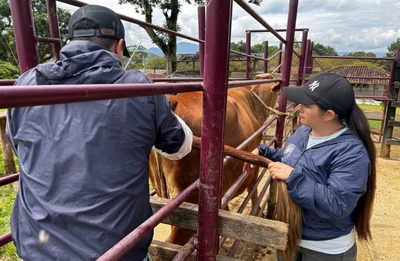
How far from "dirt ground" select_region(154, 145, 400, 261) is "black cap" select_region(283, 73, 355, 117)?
1.25m

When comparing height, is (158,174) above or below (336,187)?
below

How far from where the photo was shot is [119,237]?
0.99 metres

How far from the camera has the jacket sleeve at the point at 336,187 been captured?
1269mm

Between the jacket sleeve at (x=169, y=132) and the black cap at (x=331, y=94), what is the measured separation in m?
0.64

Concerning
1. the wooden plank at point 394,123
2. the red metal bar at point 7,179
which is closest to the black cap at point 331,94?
the red metal bar at point 7,179

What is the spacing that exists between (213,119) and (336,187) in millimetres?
637

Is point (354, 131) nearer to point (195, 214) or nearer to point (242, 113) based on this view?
point (195, 214)

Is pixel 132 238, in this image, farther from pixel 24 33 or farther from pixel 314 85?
pixel 314 85

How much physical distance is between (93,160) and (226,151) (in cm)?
80

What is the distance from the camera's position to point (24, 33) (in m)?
1.20

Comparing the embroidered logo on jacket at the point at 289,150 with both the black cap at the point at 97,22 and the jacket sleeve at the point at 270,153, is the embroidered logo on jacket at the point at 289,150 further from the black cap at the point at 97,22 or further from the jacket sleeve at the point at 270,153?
the black cap at the point at 97,22

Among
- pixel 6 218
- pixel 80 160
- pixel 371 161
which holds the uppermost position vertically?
pixel 80 160

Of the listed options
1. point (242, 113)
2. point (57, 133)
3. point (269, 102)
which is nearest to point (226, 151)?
point (57, 133)

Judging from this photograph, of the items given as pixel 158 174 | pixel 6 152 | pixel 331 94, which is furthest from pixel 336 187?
pixel 6 152
